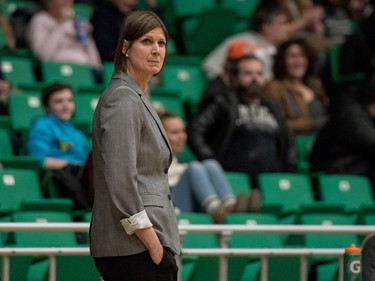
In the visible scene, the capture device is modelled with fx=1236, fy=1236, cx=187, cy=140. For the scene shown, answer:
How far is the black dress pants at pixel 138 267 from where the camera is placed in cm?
434

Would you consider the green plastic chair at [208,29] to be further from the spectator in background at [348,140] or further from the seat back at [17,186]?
the seat back at [17,186]

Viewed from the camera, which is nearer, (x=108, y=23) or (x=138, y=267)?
(x=138, y=267)

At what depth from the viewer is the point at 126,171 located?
425 centimetres

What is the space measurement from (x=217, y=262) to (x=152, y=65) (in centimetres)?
190

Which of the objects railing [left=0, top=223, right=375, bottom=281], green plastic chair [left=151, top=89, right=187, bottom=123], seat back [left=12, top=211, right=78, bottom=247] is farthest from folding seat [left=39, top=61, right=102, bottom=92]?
railing [left=0, top=223, right=375, bottom=281]

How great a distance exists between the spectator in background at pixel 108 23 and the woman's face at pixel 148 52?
21.0 feet

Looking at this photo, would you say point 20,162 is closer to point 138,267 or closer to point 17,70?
point 17,70

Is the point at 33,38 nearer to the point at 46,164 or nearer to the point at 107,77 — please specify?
the point at 107,77

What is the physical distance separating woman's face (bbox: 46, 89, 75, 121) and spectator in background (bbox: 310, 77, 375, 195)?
2235mm

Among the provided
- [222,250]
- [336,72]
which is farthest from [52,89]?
[336,72]

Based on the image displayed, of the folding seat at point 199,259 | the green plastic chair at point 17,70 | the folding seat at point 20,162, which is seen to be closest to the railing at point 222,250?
the folding seat at point 199,259

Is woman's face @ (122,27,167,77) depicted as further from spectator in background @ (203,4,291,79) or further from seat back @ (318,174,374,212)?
spectator in background @ (203,4,291,79)

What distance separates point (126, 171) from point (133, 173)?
0.03 meters

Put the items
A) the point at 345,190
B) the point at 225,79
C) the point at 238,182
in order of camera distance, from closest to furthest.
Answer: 1. the point at 238,182
2. the point at 345,190
3. the point at 225,79
